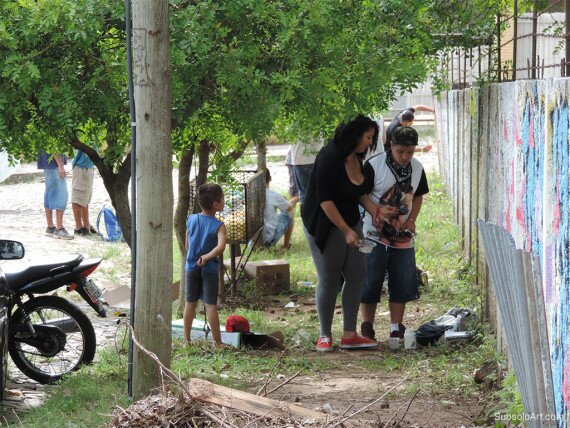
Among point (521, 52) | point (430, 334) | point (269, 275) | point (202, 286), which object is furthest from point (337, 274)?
point (521, 52)

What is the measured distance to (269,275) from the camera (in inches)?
452

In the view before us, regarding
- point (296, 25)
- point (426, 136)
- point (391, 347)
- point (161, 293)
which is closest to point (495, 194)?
point (391, 347)

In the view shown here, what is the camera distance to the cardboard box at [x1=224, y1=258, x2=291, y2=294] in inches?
450

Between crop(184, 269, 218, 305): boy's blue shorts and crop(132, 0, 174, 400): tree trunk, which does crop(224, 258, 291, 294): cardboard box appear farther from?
crop(132, 0, 174, 400): tree trunk

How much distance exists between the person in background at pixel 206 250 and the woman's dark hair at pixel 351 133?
1.10m

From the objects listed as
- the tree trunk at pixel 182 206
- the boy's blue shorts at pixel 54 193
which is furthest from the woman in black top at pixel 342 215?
the boy's blue shorts at pixel 54 193

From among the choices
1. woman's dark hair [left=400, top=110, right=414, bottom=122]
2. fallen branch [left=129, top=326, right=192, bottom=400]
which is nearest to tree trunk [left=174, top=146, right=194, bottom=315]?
woman's dark hair [left=400, top=110, right=414, bottom=122]

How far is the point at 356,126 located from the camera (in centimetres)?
804

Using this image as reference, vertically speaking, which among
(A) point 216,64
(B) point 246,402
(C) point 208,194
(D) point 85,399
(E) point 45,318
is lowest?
(D) point 85,399

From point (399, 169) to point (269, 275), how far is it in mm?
3347

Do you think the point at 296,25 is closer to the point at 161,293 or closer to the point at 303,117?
the point at 303,117

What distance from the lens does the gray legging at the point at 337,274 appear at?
27.1 feet

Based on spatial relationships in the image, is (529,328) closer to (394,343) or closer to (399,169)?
(394,343)

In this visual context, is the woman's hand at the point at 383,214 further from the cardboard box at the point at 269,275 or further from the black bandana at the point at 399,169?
the cardboard box at the point at 269,275
